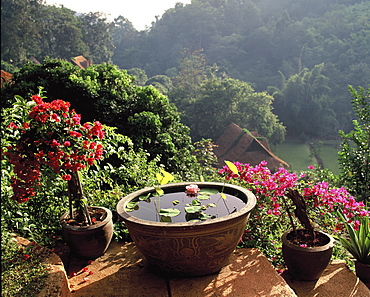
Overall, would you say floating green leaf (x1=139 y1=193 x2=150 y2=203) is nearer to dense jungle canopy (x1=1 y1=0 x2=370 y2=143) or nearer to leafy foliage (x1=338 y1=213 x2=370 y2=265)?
leafy foliage (x1=338 y1=213 x2=370 y2=265)

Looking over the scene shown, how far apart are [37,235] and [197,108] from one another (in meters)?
16.3

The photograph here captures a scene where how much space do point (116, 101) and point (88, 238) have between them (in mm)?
3173

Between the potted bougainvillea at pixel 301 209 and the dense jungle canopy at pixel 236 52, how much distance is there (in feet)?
47.8

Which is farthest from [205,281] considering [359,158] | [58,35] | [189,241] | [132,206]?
[58,35]

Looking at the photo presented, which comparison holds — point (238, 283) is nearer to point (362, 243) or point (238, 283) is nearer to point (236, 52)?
point (362, 243)

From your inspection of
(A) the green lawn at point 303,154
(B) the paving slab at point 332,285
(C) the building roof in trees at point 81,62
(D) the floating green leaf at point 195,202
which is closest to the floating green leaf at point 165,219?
(D) the floating green leaf at point 195,202

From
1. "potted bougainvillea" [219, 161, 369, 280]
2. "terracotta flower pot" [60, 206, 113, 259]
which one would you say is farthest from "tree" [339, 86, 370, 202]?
"terracotta flower pot" [60, 206, 113, 259]

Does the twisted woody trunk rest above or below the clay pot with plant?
above

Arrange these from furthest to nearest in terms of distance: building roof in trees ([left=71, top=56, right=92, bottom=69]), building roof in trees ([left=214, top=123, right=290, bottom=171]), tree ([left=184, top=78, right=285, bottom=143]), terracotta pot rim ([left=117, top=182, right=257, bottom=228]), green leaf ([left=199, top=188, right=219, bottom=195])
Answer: building roof in trees ([left=71, top=56, right=92, bottom=69])
tree ([left=184, top=78, right=285, bottom=143])
building roof in trees ([left=214, top=123, right=290, bottom=171])
green leaf ([left=199, top=188, right=219, bottom=195])
terracotta pot rim ([left=117, top=182, right=257, bottom=228])

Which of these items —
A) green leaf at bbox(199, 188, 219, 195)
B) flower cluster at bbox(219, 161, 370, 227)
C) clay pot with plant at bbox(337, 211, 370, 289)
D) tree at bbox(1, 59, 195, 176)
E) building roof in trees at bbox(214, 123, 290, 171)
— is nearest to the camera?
clay pot with plant at bbox(337, 211, 370, 289)

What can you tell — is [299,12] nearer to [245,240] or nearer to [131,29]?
[131,29]

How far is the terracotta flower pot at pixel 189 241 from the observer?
6.12 feet

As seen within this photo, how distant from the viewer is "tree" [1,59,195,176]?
4836 mm

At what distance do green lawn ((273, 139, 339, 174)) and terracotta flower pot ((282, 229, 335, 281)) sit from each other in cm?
1656
